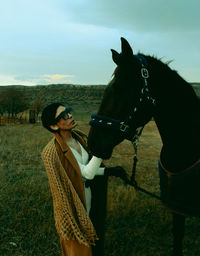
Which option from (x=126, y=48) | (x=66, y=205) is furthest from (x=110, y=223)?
(x=126, y=48)

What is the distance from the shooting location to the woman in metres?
2.28

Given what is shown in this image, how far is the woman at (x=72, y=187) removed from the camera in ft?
7.48

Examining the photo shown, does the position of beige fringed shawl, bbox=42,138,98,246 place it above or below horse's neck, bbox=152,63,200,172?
below

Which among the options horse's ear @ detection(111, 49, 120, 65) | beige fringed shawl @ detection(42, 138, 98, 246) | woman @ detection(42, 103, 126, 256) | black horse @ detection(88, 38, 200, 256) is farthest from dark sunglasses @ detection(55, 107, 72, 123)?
horse's ear @ detection(111, 49, 120, 65)

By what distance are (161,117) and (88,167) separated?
34.6 inches

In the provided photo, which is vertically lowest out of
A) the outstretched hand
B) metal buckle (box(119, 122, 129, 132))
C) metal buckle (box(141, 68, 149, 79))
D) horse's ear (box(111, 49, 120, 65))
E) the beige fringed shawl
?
the beige fringed shawl

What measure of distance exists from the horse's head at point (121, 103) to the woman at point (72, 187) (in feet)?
1.07

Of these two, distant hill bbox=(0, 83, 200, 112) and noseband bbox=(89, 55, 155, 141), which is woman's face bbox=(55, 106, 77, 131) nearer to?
noseband bbox=(89, 55, 155, 141)

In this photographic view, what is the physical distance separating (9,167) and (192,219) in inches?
218

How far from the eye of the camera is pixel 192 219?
4.22m

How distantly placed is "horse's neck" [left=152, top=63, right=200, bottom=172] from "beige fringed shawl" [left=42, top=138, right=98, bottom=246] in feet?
3.63

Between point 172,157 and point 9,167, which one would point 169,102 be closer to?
point 172,157

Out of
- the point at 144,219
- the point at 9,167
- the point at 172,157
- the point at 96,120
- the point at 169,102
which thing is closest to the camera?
the point at 96,120

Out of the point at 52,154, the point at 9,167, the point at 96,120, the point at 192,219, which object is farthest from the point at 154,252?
the point at 9,167
